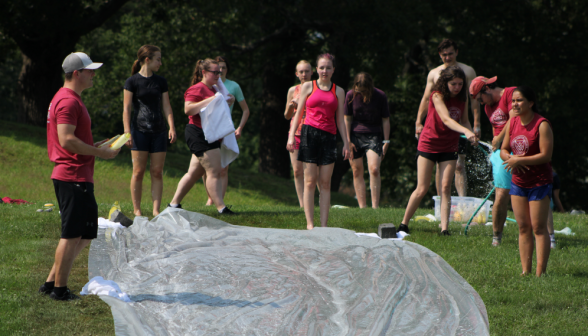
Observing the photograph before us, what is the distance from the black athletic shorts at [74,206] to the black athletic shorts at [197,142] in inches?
132

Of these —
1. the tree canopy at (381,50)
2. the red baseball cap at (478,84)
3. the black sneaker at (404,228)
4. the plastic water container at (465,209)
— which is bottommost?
the black sneaker at (404,228)

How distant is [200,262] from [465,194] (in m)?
5.28

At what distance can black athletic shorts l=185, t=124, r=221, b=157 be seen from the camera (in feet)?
25.2

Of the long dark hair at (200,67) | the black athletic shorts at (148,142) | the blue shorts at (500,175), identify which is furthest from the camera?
the long dark hair at (200,67)

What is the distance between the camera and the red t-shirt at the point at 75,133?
422cm

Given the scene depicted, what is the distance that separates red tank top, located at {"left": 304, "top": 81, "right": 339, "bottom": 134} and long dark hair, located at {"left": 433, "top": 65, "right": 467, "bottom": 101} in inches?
50.4

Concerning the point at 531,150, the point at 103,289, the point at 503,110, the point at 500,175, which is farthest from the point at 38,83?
the point at 531,150

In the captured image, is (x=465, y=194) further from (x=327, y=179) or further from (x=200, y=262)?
(x=200, y=262)

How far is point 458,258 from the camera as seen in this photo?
584cm

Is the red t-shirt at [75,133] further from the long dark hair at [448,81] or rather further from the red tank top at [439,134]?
the long dark hair at [448,81]

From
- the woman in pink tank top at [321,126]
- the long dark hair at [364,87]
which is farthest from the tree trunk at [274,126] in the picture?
the woman in pink tank top at [321,126]

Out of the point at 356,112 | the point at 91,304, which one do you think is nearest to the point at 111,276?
the point at 91,304

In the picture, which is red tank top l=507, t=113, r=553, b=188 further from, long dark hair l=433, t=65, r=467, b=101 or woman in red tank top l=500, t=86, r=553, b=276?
long dark hair l=433, t=65, r=467, b=101

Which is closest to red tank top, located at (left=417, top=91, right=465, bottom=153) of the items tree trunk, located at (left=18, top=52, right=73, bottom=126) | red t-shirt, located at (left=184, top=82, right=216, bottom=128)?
red t-shirt, located at (left=184, top=82, right=216, bottom=128)
